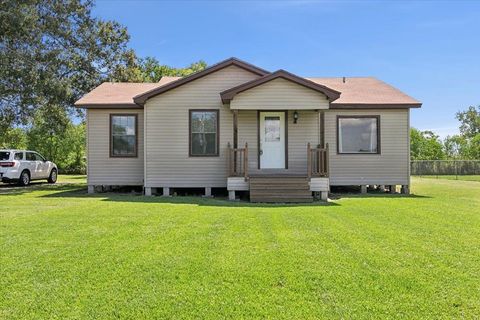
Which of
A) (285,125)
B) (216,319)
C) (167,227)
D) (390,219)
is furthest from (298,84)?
(216,319)

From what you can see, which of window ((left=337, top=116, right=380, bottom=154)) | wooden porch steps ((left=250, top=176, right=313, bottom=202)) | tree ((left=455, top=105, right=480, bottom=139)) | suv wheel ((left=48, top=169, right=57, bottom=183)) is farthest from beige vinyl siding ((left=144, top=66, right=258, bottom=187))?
tree ((left=455, top=105, right=480, bottom=139))

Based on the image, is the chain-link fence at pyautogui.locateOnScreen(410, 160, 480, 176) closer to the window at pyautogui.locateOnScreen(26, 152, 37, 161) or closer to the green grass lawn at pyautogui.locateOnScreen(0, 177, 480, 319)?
the green grass lawn at pyautogui.locateOnScreen(0, 177, 480, 319)

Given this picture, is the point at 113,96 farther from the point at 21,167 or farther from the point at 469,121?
the point at 469,121

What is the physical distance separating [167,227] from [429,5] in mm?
11524

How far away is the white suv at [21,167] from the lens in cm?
1540

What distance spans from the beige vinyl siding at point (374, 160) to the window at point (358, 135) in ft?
0.60

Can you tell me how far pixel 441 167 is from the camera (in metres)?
29.3

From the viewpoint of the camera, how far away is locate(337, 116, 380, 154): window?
12.6 m

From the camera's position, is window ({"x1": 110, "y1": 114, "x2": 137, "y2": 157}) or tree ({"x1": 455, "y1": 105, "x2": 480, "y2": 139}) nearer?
window ({"x1": 110, "y1": 114, "x2": 137, "y2": 157})

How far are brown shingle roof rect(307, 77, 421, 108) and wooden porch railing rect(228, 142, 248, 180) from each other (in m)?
3.44

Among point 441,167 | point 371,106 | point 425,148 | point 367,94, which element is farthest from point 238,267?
point 425,148

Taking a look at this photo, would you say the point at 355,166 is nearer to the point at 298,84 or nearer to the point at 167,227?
the point at 298,84

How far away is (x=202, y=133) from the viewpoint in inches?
483

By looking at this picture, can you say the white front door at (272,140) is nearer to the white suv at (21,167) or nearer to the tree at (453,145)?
the white suv at (21,167)
